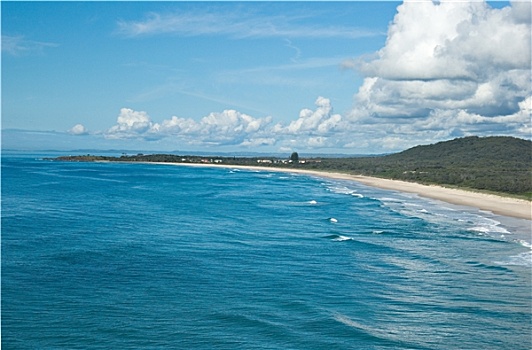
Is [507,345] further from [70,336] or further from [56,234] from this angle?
Result: [56,234]

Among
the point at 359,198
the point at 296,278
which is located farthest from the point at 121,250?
the point at 359,198

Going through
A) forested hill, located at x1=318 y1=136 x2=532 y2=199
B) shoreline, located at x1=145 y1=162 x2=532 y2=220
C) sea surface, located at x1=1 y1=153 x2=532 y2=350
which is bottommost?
sea surface, located at x1=1 y1=153 x2=532 y2=350

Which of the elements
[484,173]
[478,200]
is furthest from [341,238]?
[484,173]

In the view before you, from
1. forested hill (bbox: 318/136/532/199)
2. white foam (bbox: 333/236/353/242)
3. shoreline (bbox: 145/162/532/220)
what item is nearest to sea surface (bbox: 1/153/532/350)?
white foam (bbox: 333/236/353/242)

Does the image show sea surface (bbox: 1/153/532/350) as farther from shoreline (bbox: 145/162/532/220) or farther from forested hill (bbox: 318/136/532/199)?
forested hill (bbox: 318/136/532/199)

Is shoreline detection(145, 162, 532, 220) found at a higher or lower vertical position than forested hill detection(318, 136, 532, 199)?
lower

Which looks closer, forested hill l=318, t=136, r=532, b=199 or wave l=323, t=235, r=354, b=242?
wave l=323, t=235, r=354, b=242

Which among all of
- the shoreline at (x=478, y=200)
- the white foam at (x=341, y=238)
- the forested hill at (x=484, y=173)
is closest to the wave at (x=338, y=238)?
the white foam at (x=341, y=238)

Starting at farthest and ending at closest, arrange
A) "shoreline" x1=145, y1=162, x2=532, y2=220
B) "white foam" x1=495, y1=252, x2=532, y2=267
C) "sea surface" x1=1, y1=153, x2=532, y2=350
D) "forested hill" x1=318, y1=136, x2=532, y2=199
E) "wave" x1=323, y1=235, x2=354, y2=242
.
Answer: "forested hill" x1=318, y1=136, x2=532, y2=199 → "shoreline" x1=145, y1=162, x2=532, y2=220 → "wave" x1=323, y1=235, x2=354, y2=242 → "white foam" x1=495, y1=252, x2=532, y2=267 → "sea surface" x1=1, y1=153, x2=532, y2=350

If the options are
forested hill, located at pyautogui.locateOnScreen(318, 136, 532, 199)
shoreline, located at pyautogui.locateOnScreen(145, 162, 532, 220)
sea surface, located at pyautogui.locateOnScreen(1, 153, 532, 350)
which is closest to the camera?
sea surface, located at pyautogui.locateOnScreen(1, 153, 532, 350)
